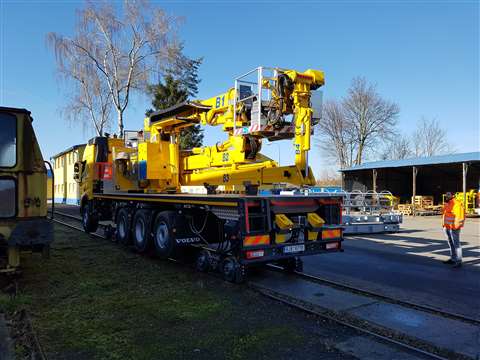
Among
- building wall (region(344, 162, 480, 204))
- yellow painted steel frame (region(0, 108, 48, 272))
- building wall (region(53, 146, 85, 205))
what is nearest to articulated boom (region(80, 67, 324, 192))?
yellow painted steel frame (region(0, 108, 48, 272))

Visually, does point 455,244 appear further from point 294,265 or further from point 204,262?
point 204,262

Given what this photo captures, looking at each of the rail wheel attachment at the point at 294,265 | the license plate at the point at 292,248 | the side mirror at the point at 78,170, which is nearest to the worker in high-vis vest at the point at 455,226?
the rail wheel attachment at the point at 294,265

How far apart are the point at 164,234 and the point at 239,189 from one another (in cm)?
192

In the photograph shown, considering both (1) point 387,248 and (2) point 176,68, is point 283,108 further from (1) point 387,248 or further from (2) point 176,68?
(2) point 176,68

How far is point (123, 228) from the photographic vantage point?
11203 mm

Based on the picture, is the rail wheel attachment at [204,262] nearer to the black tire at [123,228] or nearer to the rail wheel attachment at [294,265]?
the rail wheel attachment at [294,265]

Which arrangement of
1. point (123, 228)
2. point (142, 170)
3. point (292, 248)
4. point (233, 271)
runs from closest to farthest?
1. point (233, 271)
2. point (292, 248)
3. point (142, 170)
4. point (123, 228)

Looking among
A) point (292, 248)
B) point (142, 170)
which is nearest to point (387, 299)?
point (292, 248)

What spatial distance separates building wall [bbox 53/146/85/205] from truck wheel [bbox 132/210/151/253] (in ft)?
96.5

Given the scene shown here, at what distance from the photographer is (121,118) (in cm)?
2828

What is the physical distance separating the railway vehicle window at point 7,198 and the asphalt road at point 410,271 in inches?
214

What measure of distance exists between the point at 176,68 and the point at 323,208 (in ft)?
76.0

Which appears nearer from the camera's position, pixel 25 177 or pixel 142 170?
pixel 25 177

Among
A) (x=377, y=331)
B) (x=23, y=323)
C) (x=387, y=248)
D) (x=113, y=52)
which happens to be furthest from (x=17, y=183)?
(x=113, y=52)
